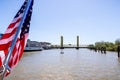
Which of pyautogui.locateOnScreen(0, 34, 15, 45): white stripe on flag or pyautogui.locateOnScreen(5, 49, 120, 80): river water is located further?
pyautogui.locateOnScreen(5, 49, 120, 80): river water

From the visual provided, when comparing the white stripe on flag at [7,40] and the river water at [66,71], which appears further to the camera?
the river water at [66,71]

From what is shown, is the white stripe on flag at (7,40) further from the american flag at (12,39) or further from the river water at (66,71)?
the river water at (66,71)

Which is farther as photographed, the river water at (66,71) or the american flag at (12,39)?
the river water at (66,71)

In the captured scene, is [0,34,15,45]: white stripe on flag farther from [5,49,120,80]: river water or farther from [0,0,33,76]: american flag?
[5,49,120,80]: river water

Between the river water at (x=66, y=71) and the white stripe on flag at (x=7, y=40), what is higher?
Result: the white stripe on flag at (x=7, y=40)

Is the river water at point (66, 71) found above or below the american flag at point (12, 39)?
below

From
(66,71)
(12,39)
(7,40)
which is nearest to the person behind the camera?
(12,39)

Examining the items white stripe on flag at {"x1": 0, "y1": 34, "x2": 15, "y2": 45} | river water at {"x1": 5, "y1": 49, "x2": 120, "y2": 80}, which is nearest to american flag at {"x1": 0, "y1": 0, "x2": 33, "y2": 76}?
white stripe on flag at {"x1": 0, "y1": 34, "x2": 15, "y2": 45}

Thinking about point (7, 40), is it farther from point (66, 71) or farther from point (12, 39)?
point (66, 71)

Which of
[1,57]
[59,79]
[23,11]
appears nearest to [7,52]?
[1,57]

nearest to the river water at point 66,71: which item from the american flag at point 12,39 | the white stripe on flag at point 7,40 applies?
the american flag at point 12,39

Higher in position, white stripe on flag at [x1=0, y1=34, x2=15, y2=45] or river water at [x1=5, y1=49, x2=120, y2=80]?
white stripe on flag at [x1=0, y1=34, x2=15, y2=45]

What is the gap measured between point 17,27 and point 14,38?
9.5 inches

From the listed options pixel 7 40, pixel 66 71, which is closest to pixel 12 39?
pixel 7 40
